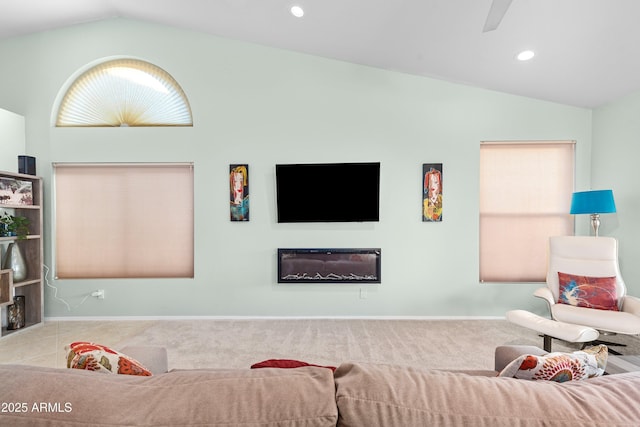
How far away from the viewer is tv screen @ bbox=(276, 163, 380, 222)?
12.1ft

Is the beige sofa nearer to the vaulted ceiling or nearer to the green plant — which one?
the vaulted ceiling

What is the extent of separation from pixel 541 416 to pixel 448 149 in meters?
3.58

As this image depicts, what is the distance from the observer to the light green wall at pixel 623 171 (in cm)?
329

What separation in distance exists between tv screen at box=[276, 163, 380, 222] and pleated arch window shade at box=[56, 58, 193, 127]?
5.36 feet

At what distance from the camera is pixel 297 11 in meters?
3.00

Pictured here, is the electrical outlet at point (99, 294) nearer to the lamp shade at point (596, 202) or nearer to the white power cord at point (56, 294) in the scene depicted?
the white power cord at point (56, 294)

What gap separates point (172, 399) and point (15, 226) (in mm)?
4131

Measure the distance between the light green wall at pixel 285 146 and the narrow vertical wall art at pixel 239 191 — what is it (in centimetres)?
10

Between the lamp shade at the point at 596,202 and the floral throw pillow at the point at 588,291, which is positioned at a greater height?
the lamp shade at the point at 596,202

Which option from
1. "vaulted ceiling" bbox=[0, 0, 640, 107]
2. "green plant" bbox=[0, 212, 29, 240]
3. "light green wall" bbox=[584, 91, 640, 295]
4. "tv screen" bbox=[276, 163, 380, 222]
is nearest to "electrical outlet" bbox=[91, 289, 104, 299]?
"green plant" bbox=[0, 212, 29, 240]

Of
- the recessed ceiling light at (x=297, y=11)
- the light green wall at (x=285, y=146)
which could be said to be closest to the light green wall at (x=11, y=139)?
the light green wall at (x=285, y=146)

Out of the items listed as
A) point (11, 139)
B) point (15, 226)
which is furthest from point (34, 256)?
point (11, 139)

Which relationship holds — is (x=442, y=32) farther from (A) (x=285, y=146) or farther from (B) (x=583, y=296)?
(B) (x=583, y=296)

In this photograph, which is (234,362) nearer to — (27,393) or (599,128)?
(27,393)
